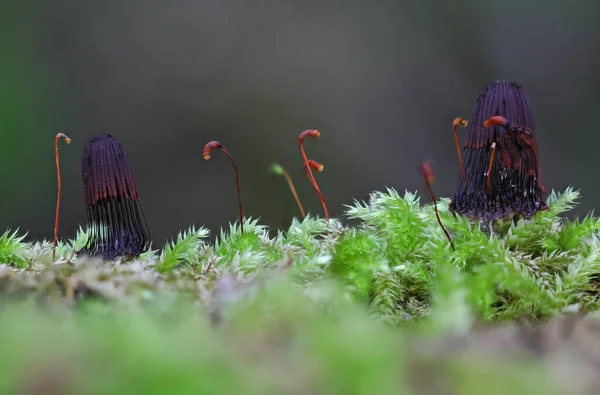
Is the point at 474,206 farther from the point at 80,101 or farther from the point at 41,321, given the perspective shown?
the point at 80,101

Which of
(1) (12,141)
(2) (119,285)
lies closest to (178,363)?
(2) (119,285)

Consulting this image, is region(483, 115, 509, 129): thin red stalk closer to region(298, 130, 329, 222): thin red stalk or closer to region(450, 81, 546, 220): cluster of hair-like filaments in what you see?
region(450, 81, 546, 220): cluster of hair-like filaments

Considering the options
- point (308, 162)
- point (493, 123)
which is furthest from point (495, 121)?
point (308, 162)

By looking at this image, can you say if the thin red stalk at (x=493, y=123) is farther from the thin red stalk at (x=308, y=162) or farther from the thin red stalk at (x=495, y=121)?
the thin red stalk at (x=308, y=162)

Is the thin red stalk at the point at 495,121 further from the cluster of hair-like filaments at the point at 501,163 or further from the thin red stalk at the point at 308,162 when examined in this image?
the thin red stalk at the point at 308,162

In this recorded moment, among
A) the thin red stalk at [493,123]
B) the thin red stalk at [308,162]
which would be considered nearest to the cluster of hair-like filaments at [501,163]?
the thin red stalk at [493,123]

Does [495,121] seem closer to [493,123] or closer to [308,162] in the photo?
[493,123]

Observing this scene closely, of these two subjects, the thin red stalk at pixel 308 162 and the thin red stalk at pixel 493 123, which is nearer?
the thin red stalk at pixel 493 123

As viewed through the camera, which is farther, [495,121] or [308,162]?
[308,162]

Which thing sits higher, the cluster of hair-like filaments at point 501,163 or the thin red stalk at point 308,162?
the thin red stalk at point 308,162

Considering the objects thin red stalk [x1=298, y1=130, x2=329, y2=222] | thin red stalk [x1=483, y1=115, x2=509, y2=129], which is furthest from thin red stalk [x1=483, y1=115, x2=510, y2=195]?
thin red stalk [x1=298, y1=130, x2=329, y2=222]

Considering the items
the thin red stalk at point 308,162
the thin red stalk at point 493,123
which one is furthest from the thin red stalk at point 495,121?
the thin red stalk at point 308,162

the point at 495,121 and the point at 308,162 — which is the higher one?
the point at 308,162
